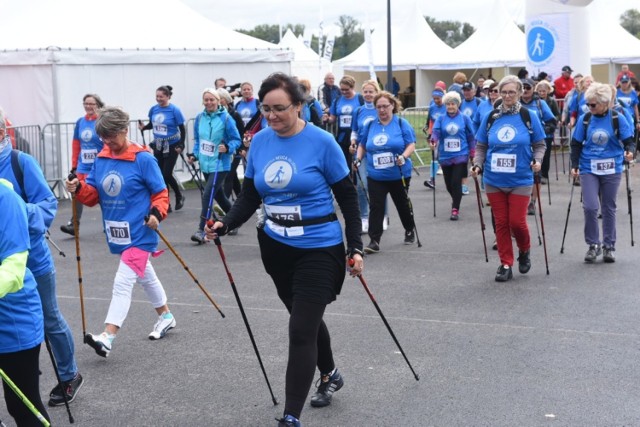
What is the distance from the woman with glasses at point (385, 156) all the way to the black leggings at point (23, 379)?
6.89 meters

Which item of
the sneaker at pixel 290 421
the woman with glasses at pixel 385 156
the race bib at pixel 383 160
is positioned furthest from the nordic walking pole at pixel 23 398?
the race bib at pixel 383 160

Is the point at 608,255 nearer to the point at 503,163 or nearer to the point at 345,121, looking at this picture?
the point at 503,163

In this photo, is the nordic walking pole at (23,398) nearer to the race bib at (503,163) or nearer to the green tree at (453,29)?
the race bib at (503,163)

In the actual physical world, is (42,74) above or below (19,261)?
above

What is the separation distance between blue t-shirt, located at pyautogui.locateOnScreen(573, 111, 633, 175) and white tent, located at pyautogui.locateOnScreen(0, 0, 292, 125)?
33.9 ft

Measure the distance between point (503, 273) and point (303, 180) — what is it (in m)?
4.69

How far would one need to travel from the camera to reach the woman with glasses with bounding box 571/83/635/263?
392 inches

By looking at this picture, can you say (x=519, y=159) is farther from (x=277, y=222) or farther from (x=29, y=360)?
(x=29, y=360)

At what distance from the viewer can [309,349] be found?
5.07m

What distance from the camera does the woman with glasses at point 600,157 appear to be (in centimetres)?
995

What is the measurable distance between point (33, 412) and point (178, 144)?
11.0 metres

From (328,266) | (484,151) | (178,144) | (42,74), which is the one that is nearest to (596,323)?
(484,151)

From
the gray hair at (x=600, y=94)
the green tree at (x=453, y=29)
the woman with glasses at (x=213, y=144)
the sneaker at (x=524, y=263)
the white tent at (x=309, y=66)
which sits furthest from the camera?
the green tree at (x=453, y=29)

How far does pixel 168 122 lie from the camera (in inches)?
589
